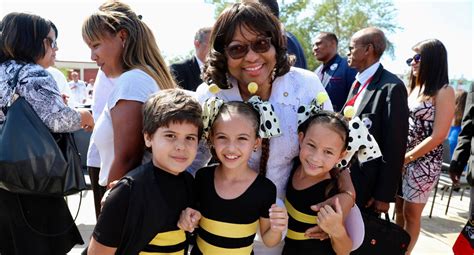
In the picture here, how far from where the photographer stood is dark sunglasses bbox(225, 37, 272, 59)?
1649 millimetres

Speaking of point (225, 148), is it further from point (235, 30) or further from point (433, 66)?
point (433, 66)

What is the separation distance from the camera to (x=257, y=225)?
5.22ft

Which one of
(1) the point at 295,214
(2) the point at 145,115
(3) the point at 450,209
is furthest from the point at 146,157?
(3) the point at 450,209

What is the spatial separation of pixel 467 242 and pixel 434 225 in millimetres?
2380

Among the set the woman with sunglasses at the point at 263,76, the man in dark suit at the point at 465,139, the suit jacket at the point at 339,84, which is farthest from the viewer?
the suit jacket at the point at 339,84

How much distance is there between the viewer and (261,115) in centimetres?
156

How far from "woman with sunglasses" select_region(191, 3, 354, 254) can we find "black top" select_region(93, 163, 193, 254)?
346 mm

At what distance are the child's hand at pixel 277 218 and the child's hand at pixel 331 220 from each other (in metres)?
0.17

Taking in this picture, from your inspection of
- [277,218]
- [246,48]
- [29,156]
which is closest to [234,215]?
[277,218]

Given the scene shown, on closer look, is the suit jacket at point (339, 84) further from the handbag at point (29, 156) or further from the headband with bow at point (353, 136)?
the handbag at point (29, 156)

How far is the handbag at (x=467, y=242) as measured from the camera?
2.72 m

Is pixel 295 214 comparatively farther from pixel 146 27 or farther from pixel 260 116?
pixel 146 27

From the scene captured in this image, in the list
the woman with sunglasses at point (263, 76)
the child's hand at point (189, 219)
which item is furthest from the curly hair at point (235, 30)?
the child's hand at point (189, 219)

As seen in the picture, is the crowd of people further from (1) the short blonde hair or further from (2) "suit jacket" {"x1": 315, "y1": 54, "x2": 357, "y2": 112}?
(2) "suit jacket" {"x1": 315, "y1": 54, "x2": 357, "y2": 112}
